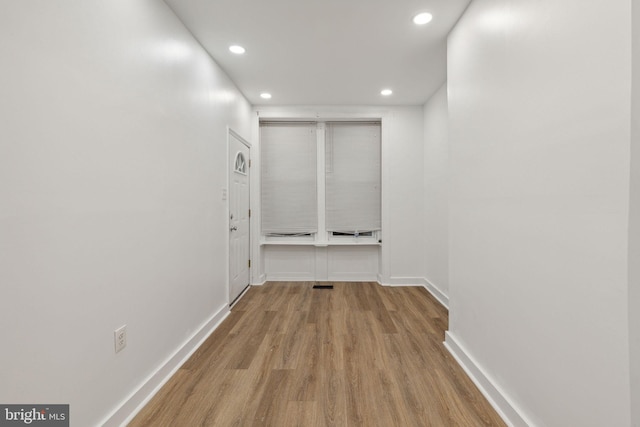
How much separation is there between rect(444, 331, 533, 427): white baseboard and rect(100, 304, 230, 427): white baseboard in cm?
206

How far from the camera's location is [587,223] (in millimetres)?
1082

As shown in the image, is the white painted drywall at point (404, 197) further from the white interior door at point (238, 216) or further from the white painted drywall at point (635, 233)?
the white painted drywall at point (635, 233)

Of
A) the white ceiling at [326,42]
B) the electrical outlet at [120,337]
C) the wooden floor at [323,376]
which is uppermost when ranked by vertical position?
the white ceiling at [326,42]

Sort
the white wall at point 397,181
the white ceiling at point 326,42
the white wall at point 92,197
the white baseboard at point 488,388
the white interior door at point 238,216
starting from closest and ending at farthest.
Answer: the white wall at point 92,197 → the white baseboard at point 488,388 → the white ceiling at point 326,42 → the white interior door at point 238,216 → the white wall at point 397,181

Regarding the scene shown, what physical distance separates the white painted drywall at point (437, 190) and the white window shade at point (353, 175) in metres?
0.71

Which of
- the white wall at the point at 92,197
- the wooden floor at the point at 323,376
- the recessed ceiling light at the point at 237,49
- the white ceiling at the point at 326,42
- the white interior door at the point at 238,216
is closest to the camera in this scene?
the white wall at the point at 92,197

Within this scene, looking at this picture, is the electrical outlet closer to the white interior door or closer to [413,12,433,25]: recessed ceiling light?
the white interior door

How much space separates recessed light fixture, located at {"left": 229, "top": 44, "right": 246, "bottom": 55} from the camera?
2645 millimetres

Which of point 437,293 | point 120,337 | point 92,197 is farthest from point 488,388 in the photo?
point 92,197

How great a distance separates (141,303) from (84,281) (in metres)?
0.47

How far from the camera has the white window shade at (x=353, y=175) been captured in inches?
174

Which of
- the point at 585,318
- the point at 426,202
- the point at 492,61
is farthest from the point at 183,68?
the point at 426,202

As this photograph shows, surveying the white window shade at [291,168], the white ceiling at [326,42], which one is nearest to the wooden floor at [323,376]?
the white window shade at [291,168]

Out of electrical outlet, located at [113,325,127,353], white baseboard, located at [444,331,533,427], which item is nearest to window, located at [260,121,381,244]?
white baseboard, located at [444,331,533,427]
